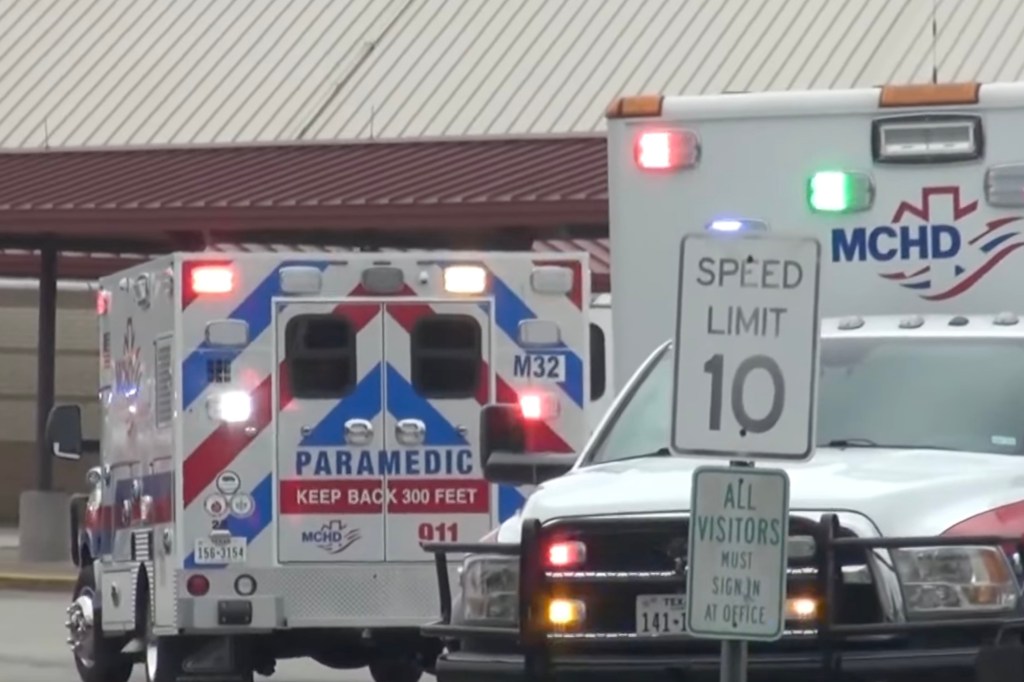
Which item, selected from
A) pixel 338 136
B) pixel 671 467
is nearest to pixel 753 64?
pixel 338 136

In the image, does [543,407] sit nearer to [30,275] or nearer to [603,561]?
[603,561]

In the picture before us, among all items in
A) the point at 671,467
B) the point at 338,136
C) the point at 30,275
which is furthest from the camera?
the point at 30,275

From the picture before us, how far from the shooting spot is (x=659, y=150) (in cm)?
1098

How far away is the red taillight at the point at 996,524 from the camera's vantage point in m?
8.21

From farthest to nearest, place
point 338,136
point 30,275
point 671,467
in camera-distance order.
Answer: point 30,275 < point 338,136 < point 671,467

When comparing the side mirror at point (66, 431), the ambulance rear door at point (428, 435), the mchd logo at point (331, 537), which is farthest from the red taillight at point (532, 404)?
the side mirror at point (66, 431)

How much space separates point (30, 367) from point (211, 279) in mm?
21798

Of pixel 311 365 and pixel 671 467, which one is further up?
pixel 311 365

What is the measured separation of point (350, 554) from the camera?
44.6 feet

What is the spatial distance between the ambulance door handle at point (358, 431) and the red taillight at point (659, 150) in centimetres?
318

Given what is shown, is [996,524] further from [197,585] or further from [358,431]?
[197,585]

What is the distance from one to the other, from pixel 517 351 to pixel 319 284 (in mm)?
1125

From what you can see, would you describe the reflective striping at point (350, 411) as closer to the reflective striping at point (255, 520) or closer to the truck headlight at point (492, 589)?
the reflective striping at point (255, 520)

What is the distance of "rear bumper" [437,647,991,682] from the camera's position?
792cm
